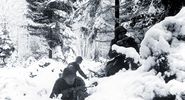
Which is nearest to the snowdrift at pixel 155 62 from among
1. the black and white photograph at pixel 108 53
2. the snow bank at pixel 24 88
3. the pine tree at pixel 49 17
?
the black and white photograph at pixel 108 53

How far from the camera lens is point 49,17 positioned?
25891mm

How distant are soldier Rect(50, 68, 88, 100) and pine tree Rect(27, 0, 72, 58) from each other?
1624cm

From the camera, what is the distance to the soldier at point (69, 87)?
8961mm

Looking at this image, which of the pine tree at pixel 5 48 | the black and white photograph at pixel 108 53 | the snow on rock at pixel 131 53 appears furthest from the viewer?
the pine tree at pixel 5 48

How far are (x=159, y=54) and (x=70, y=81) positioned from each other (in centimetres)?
381

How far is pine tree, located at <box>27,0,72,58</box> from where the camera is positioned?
25547mm

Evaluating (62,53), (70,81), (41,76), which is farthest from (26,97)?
(62,53)

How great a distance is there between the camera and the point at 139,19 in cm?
1148

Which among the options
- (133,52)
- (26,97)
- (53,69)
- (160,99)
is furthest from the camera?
(53,69)

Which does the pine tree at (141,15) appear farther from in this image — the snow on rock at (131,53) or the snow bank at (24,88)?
the snow bank at (24,88)

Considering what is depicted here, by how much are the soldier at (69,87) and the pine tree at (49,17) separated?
1624 cm

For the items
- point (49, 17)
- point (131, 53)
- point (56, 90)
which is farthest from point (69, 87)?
point (49, 17)

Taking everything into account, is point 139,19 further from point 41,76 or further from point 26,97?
point 41,76

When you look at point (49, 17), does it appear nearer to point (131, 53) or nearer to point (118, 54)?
point (118, 54)
